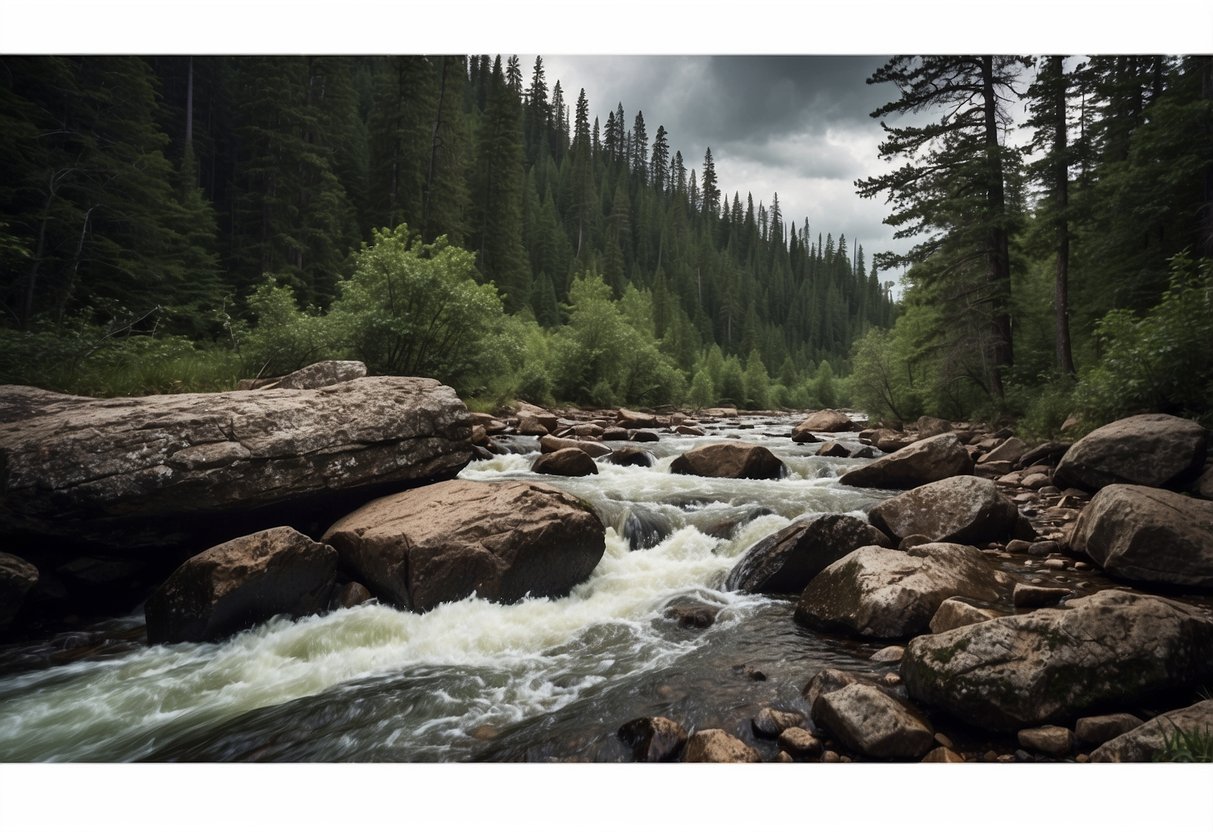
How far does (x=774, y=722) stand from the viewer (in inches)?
125

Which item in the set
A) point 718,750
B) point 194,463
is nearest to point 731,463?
point 718,750

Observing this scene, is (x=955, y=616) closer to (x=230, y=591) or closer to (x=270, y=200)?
(x=230, y=591)

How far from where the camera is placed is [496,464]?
35.3 feet

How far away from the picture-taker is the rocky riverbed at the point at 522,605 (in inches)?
120

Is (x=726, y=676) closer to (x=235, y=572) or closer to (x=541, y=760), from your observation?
(x=541, y=760)

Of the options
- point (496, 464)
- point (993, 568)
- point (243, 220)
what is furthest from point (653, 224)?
point (993, 568)

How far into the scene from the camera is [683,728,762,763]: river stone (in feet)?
9.35

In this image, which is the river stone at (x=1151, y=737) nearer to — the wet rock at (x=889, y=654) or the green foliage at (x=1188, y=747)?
the green foliage at (x=1188, y=747)

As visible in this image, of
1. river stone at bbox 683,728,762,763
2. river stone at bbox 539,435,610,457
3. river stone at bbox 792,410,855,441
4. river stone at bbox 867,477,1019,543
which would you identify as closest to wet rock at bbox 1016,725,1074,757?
river stone at bbox 683,728,762,763

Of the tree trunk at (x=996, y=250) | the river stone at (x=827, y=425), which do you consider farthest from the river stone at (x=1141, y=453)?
the river stone at (x=827, y=425)

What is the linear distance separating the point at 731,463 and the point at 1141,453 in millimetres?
6095

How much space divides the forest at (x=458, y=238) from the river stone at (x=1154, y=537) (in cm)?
337

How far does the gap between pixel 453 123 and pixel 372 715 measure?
33.4m

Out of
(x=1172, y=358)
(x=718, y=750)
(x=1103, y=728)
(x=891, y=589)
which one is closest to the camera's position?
(x=1103, y=728)
